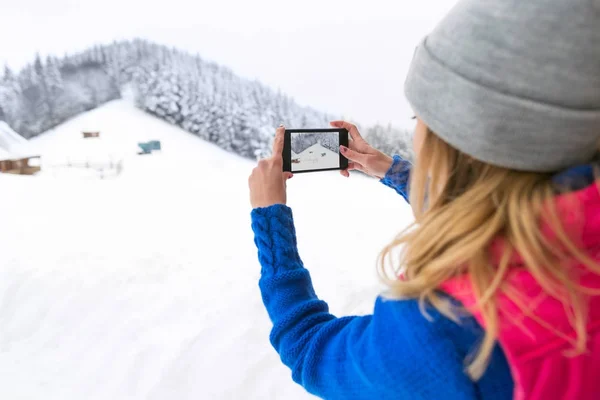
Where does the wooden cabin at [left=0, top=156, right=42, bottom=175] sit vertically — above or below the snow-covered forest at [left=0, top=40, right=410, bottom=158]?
below

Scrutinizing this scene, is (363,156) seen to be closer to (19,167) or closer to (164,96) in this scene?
(164,96)

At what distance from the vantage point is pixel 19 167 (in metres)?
1.87

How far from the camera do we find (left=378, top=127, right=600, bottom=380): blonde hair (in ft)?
0.93

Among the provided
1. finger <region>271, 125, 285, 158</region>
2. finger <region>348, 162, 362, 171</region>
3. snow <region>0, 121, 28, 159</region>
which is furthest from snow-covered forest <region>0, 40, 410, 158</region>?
finger <region>271, 125, 285, 158</region>

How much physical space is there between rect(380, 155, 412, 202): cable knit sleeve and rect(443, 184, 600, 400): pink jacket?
443mm

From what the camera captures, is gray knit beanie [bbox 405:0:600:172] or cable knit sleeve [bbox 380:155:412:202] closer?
gray knit beanie [bbox 405:0:600:172]

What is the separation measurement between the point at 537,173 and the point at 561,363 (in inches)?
5.5

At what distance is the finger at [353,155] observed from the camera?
774 mm

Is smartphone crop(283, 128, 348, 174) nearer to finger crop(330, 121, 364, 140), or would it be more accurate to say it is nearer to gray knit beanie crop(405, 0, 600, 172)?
finger crop(330, 121, 364, 140)

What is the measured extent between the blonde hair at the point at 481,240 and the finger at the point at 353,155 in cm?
39

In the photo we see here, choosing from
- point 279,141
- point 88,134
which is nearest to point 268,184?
point 279,141

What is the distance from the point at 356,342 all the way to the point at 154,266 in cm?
113

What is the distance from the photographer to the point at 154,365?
1016 mm

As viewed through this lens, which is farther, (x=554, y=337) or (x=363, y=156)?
(x=363, y=156)
